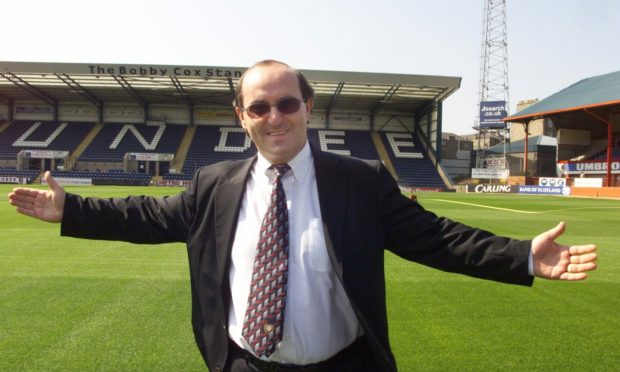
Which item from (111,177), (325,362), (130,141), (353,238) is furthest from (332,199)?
(130,141)

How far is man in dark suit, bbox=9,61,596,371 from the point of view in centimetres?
191

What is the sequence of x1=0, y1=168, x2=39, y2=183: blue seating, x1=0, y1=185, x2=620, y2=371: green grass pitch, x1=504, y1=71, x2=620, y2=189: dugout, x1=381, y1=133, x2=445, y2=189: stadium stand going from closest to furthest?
1. x1=0, y1=185, x2=620, y2=371: green grass pitch
2. x1=504, y1=71, x2=620, y2=189: dugout
3. x1=0, y1=168, x2=39, y2=183: blue seating
4. x1=381, y1=133, x2=445, y2=189: stadium stand

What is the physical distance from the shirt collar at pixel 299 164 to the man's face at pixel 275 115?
2 cm

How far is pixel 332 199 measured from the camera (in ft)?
6.47

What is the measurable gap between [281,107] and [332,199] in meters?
0.48

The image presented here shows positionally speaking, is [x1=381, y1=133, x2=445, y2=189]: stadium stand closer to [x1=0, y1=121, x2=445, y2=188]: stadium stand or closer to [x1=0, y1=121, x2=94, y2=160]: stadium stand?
[x1=0, y1=121, x2=445, y2=188]: stadium stand

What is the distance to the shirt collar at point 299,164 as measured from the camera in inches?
81.0

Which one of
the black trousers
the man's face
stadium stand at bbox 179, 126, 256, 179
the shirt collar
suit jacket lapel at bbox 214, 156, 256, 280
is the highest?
stadium stand at bbox 179, 126, 256, 179

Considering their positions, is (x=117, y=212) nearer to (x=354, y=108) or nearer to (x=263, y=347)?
(x=263, y=347)

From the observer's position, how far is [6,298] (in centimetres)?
509

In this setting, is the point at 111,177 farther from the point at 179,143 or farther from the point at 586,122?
the point at 586,122

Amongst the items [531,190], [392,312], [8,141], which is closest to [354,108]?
[531,190]

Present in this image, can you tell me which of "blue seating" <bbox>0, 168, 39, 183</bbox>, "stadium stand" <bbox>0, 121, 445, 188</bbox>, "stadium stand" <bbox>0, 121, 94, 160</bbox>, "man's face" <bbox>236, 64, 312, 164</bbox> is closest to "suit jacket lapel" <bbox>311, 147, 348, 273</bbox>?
"man's face" <bbox>236, 64, 312, 164</bbox>

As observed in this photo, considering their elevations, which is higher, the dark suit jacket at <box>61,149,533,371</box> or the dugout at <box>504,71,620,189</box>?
the dugout at <box>504,71,620,189</box>
